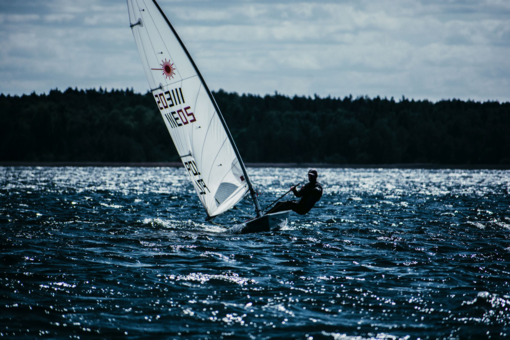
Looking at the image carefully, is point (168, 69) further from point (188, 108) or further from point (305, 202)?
point (305, 202)

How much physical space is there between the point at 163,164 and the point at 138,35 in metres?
136

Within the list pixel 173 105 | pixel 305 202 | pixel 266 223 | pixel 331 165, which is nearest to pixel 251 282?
pixel 266 223

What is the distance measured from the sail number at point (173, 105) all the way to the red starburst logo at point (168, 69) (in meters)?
0.49

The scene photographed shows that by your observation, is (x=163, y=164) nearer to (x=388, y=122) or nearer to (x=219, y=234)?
(x=388, y=122)

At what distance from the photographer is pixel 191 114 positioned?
58.6 ft

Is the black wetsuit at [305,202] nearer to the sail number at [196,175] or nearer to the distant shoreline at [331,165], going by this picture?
the sail number at [196,175]

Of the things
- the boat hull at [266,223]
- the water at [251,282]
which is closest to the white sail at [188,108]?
the boat hull at [266,223]

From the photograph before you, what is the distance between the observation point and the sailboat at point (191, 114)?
17391mm

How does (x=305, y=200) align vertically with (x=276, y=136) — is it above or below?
below

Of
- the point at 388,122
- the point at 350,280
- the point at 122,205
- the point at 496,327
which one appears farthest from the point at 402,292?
the point at 388,122

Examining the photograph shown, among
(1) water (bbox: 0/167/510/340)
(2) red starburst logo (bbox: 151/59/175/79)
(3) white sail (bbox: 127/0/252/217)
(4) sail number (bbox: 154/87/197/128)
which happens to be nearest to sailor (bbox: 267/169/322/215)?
(1) water (bbox: 0/167/510/340)

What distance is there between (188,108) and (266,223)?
4.54 metres

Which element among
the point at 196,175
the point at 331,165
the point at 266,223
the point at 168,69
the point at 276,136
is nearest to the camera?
the point at 168,69

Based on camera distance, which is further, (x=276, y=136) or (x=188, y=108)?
(x=276, y=136)
